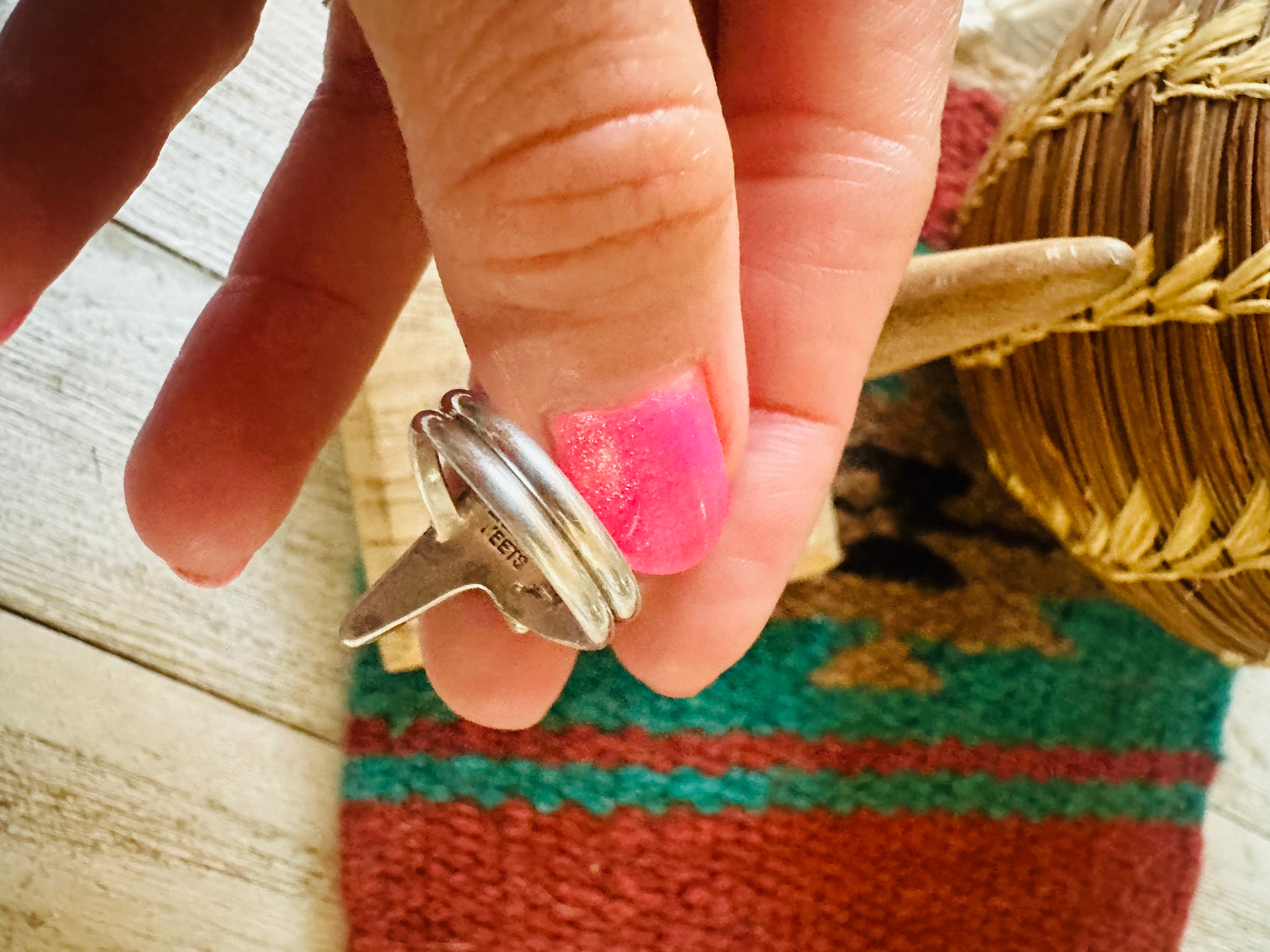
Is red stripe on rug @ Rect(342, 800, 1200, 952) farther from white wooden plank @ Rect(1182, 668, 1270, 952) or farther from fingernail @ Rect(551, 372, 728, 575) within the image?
fingernail @ Rect(551, 372, 728, 575)

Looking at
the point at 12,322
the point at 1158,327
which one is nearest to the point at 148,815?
the point at 12,322

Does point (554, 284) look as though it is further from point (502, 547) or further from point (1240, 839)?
point (1240, 839)

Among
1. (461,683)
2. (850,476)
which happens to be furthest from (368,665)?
(850,476)

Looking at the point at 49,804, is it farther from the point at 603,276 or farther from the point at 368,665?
the point at 603,276

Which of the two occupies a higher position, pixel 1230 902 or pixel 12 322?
pixel 12 322

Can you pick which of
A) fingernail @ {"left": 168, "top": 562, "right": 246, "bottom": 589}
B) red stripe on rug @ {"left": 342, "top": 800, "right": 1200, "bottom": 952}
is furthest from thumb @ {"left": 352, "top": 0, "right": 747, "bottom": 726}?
red stripe on rug @ {"left": 342, "top": 800, "right": 1200, "bottom": 952}

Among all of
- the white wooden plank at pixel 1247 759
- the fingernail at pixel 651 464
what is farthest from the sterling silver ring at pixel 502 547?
the white wooden plank at pixel 1247 759

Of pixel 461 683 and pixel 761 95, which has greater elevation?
pixel 761 95
